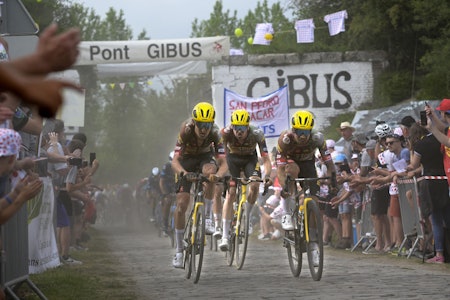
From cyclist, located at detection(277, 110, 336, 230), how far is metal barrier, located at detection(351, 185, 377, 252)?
4042mm

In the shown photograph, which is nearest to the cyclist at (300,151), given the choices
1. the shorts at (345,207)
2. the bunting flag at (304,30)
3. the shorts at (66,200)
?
the shorts at (66,200)

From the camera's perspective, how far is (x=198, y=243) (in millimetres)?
11180

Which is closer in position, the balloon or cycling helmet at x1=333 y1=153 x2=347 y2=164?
cycling helmet at x1=333 y1=153 x2=347 y2=164

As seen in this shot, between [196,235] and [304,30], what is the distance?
23.2 m

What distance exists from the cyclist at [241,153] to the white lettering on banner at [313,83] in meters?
Answer: 20.6

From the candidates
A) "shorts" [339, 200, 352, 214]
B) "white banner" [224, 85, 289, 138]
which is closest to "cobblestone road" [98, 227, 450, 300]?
"shorts" [339, 200, 352, 214]

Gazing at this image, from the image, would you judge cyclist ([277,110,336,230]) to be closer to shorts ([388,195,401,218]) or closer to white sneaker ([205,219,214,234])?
white sneaker ([205,219,214,234])

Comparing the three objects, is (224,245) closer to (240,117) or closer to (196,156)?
(196,156)

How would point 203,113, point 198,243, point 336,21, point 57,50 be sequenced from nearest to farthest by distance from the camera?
point 57,50 → point 198,243 → point 203,113 → point 336,21

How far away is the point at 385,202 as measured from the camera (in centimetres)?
1532

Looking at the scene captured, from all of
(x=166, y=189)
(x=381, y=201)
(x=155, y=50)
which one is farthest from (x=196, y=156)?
(x=155, y=50)

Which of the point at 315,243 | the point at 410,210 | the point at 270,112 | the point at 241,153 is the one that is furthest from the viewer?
the point at 270,112

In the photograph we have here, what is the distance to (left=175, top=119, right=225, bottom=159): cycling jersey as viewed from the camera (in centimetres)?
1162

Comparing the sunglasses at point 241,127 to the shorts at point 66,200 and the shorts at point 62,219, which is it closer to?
the shorts at point 62,219
